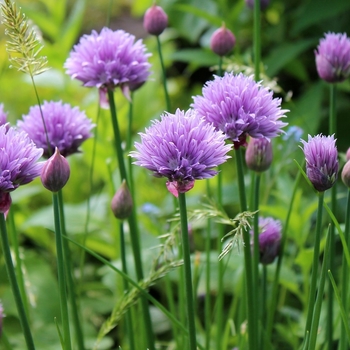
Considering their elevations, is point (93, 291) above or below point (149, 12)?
below

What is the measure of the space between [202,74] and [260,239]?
158cm

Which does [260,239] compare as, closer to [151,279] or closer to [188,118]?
[151,279]

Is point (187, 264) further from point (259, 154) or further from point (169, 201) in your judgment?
point (169, 201)

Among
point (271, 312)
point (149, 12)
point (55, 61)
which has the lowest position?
point (271, 312)

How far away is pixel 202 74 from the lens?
2.19m

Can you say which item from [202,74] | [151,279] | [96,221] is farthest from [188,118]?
[202,74]

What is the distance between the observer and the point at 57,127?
664 mm

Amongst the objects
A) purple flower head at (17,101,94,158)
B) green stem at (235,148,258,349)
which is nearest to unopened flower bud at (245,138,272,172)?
green stem at (235,148,258,349)

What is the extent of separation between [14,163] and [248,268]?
0.77 feet

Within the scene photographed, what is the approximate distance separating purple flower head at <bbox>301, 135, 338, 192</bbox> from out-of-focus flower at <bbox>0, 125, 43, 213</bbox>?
0.22m

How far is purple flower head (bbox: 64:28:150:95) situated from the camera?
648 mm

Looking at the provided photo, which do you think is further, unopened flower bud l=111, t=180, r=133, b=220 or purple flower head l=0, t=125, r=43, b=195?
unopened flower bud l=111, t=180, r=133, b=220

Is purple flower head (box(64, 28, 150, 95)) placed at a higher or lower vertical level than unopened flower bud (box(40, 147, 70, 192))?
higher

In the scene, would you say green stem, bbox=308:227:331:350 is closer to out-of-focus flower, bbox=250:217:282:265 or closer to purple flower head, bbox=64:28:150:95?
out-of-focus flower, bbox=250:217:282:265
